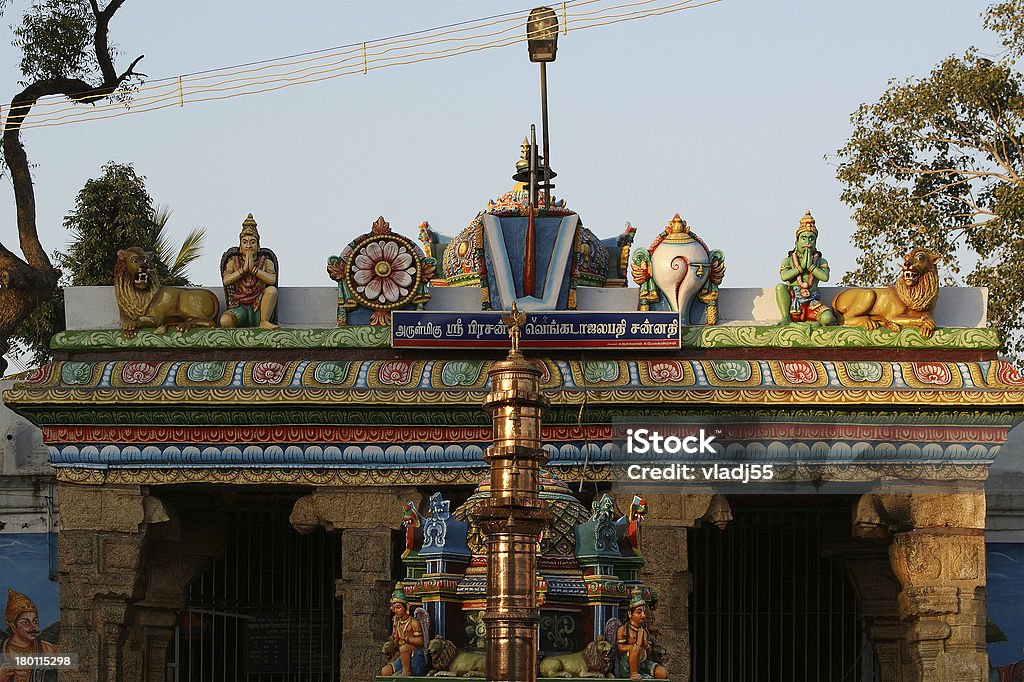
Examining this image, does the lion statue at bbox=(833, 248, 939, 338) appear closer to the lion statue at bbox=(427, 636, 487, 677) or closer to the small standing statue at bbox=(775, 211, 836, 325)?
the small standing statue at bbox=(775, 211, 836, 325)

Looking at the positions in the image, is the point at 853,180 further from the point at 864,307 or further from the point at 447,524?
the point at 447,524

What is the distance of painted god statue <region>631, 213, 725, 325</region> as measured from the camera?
20.3 m

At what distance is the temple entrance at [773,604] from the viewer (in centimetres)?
2291

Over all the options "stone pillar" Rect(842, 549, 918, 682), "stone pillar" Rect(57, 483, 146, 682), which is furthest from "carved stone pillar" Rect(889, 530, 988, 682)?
"stone pillar" Rect(57, 483, 146, 682)

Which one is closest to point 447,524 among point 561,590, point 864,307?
point 561,590

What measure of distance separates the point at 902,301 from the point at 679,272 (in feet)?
7.27

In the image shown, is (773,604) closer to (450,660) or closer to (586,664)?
(586,664)

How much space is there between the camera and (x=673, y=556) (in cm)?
2000

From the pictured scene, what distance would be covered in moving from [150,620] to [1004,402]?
29.1 ft

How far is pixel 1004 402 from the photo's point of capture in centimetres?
1998

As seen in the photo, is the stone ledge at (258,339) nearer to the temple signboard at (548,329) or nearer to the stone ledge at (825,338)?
the temple signboard at (548,329)

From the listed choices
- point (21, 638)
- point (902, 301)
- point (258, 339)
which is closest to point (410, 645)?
point (258, 339)

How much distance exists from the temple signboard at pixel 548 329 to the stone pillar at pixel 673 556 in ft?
5.06

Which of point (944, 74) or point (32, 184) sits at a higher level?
point (944, 74)
